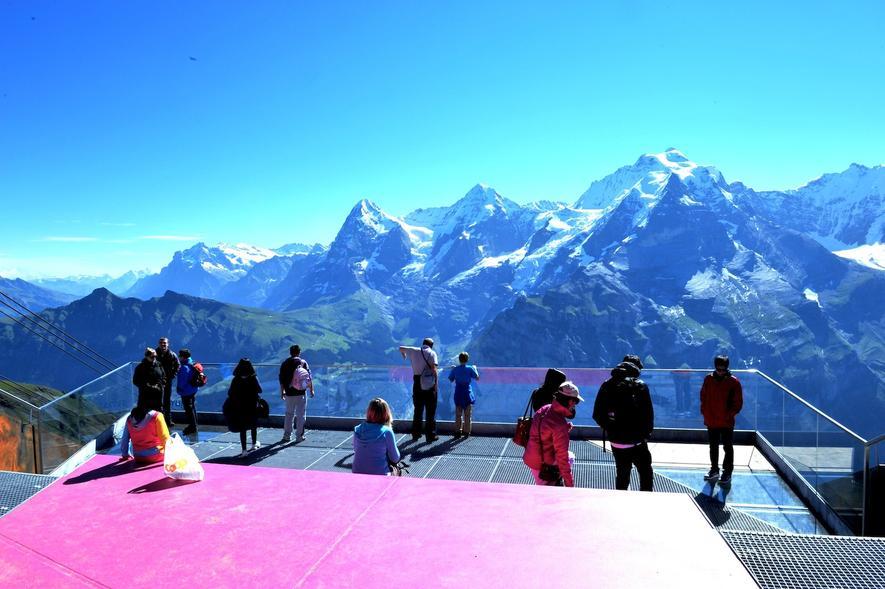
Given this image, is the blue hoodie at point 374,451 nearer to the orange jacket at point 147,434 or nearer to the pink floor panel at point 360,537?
the orange jacket at point 147,434

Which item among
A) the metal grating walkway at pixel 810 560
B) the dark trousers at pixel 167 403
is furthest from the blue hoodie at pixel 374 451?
the dark trousers at pixel 167 403

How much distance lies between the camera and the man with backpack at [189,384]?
1311 centimetres

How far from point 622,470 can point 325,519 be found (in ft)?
14.8

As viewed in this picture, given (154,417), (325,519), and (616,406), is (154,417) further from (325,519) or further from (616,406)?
(616,406)

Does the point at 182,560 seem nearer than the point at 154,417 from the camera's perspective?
Yes

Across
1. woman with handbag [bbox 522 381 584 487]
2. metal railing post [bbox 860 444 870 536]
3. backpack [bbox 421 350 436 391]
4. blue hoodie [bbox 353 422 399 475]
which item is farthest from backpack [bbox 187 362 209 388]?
metal railing post [bbox 860 444 870 536]

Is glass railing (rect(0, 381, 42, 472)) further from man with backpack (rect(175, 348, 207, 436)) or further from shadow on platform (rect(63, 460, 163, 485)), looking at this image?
shadow on platform (rect(63, 460, 163, 485))

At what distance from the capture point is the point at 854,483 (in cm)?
786

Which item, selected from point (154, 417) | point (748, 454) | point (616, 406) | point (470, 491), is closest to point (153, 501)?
point (470, 491)

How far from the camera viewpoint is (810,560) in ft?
12.0

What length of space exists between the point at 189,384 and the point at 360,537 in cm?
1081

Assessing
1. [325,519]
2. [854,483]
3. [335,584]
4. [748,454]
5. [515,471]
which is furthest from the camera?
[748,454]

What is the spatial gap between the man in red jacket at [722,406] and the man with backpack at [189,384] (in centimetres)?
1018

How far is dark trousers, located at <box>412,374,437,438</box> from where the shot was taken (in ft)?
38.9
